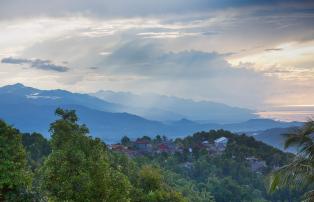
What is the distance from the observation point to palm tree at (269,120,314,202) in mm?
10359

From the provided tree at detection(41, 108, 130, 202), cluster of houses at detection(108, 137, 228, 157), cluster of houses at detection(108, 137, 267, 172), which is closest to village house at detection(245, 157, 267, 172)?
cluster of houses at detection(108, 137, 267, 172)

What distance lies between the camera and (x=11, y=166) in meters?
14.6

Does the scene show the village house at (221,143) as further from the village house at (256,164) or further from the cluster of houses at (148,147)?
the cluster of houses at (148,147)

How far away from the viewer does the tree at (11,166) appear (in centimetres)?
1448

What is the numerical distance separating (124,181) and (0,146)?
524cm

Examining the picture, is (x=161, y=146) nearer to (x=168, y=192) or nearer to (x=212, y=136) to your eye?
(x=212, y=136)

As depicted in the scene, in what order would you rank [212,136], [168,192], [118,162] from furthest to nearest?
[212,136] < [118,162] < [168,192]

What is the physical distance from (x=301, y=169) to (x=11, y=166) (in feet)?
28.1

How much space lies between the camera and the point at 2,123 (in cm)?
1591

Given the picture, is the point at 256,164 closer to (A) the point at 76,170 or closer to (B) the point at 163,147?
(B) the point at 163,147

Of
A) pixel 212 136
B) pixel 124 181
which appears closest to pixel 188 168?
pixel 212 136

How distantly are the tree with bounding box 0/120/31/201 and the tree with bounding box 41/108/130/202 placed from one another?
1.00 metres

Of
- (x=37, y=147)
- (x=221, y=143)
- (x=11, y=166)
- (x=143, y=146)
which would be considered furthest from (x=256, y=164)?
(x=11, y=166)

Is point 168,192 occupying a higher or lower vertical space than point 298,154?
lower
